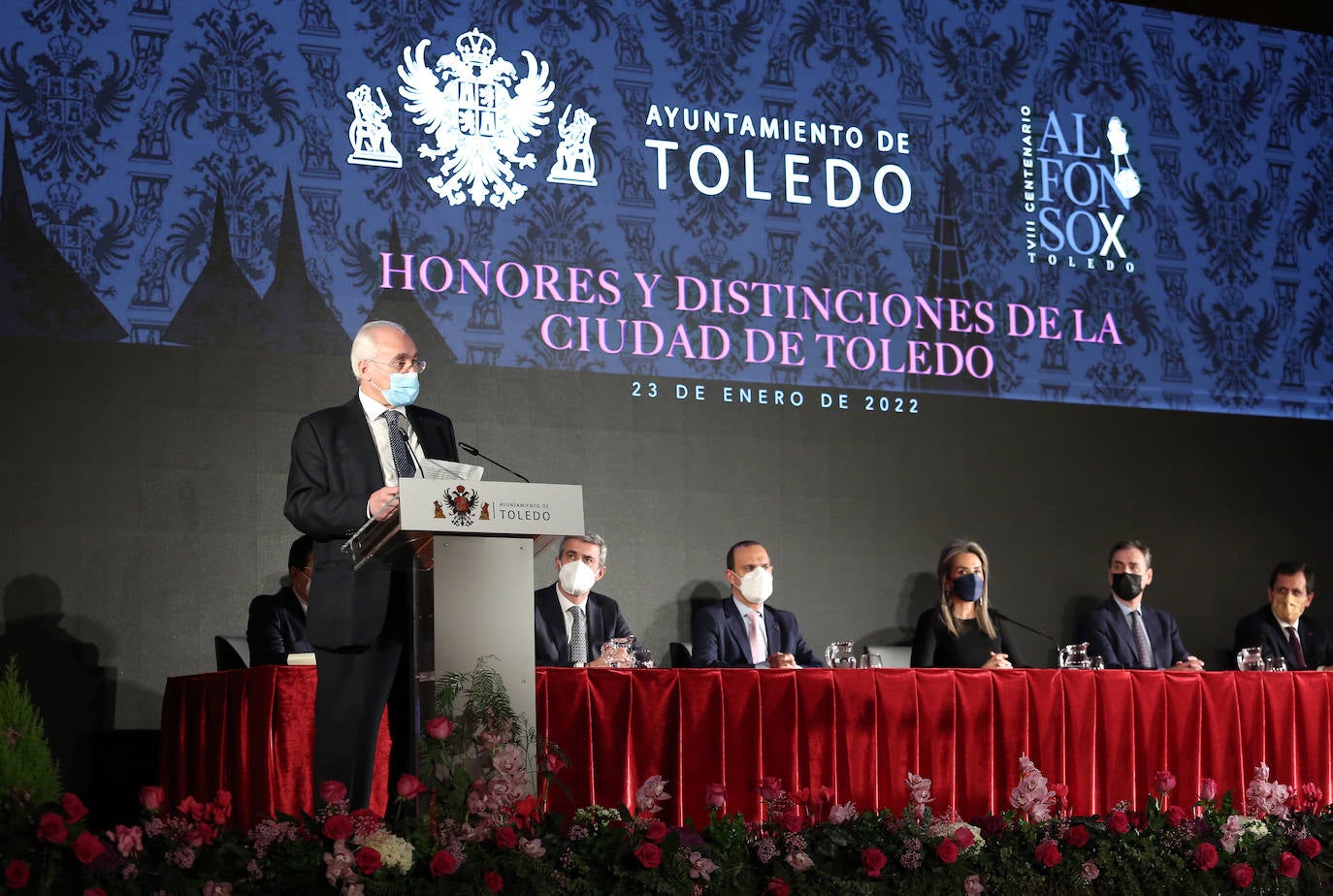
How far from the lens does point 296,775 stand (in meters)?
3.95

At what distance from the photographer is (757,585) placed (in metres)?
5.16

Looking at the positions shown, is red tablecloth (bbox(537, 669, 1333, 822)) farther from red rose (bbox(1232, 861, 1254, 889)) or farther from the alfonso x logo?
the alfonso x logo

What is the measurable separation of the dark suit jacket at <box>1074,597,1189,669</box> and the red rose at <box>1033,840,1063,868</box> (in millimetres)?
2097

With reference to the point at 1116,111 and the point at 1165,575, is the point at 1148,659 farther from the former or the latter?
the point at 1116,111

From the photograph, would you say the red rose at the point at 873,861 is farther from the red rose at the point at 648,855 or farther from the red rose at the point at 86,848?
the red rose at the point at 86,848

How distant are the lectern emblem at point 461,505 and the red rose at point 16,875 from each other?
0.96 metres

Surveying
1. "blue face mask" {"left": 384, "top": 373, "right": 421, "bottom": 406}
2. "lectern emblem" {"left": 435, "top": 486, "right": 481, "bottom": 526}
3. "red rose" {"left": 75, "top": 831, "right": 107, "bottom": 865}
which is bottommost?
"red rose" {"left": 75, "top": 831, "right": 107, "bottom": 865}

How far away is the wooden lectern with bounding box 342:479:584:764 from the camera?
283 centimetres

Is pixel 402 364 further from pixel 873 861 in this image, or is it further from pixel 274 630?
pixel 274 630

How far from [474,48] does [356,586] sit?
331 cm

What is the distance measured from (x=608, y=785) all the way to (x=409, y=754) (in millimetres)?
970

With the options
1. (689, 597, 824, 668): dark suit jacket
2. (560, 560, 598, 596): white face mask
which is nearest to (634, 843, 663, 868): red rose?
(689, 597, 824, 668): dark suit jacket

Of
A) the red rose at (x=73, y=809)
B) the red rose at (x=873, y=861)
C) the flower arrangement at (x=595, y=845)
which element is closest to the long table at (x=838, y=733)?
the flower arrangement at (x=595, y=845)

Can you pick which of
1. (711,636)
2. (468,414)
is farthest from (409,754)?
(468,414)
